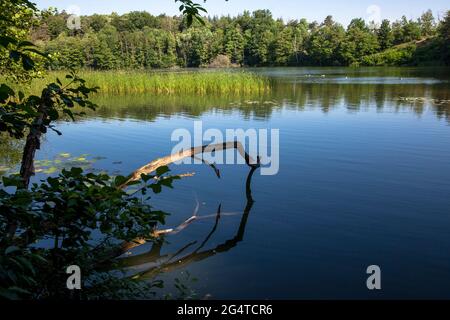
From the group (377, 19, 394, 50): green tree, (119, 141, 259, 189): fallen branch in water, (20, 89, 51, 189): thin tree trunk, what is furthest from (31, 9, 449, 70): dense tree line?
(20, 89, 51, 189): thin tree trunk

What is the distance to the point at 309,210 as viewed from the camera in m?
8.23

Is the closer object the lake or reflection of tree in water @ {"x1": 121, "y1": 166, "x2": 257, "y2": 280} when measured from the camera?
the lake

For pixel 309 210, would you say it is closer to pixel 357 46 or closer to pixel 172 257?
pixel 172 257

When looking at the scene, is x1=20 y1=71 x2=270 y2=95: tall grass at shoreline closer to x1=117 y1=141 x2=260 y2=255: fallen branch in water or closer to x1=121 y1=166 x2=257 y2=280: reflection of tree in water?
x1=117 y1=141 x2=260 y2=255: fallen branch in water

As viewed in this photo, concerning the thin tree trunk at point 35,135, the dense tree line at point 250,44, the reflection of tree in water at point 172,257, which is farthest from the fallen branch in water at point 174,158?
the dense tree line at point 250,44

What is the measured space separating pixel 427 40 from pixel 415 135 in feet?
279

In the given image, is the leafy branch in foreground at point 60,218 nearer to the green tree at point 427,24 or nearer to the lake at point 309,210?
the lake at point 309,210

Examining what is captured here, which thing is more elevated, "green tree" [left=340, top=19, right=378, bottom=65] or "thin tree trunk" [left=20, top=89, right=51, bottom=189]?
"green tree" [left=340, top=19, right=378, bottom=65]

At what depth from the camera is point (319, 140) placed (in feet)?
49.2

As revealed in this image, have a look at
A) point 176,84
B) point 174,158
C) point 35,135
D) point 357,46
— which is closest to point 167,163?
point 174,158

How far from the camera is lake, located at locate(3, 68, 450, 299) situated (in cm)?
573

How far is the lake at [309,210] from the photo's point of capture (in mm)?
5734

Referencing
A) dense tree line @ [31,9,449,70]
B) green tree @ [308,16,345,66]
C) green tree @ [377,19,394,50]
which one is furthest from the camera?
green tree @ [308,16,345,66]
